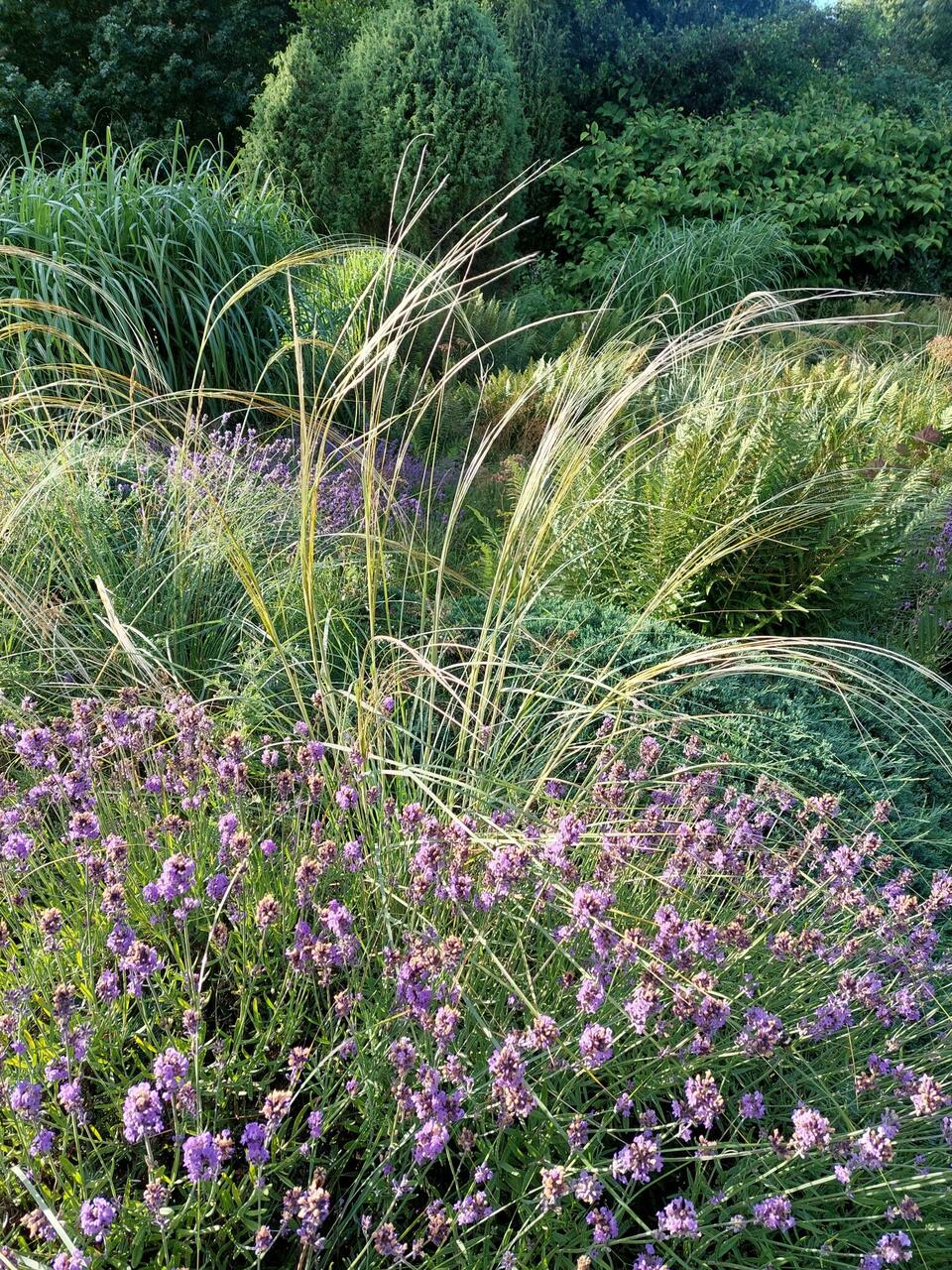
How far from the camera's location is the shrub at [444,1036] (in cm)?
124

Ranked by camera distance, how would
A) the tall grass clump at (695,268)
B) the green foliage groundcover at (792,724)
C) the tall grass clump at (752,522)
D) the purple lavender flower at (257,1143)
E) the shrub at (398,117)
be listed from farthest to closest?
the shrub at (398,117)
the tall grass clump at (695,268)
the tall grass clump at (752,522)
the green foliage groundcover at (792,724)
the purple lavender flower at (257,1143)

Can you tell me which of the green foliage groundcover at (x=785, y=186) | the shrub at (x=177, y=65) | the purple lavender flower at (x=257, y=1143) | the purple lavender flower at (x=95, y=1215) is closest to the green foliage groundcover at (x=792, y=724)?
the purple lavender flower at (x=257, y=1143)

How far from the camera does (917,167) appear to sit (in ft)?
41.0

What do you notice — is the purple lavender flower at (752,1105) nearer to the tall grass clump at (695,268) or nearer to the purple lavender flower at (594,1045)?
the purple lavender flower at (594,1045)

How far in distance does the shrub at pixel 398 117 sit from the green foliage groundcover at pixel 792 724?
7911 mm

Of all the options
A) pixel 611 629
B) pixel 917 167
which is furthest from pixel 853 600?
pixel 917 167

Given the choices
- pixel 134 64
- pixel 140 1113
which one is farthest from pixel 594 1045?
pixel 134 64

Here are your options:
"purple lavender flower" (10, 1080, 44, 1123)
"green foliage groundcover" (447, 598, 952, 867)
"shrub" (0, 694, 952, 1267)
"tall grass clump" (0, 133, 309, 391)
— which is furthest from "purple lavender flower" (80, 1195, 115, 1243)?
"tall grass clump" (0, 133, 309, 391)

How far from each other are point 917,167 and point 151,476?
12139 mm

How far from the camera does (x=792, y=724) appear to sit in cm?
276

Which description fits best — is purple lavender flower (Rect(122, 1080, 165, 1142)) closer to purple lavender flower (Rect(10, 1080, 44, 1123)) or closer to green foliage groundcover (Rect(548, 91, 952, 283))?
purple lavender flower (Rect(10, 1080, 44, 1123))

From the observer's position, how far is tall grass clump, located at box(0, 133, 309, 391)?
199 inches

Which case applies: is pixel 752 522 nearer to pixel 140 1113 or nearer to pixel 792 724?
pixel 792 724

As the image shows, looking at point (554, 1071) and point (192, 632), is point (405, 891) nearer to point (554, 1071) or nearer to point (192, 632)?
point (554, 1071)
